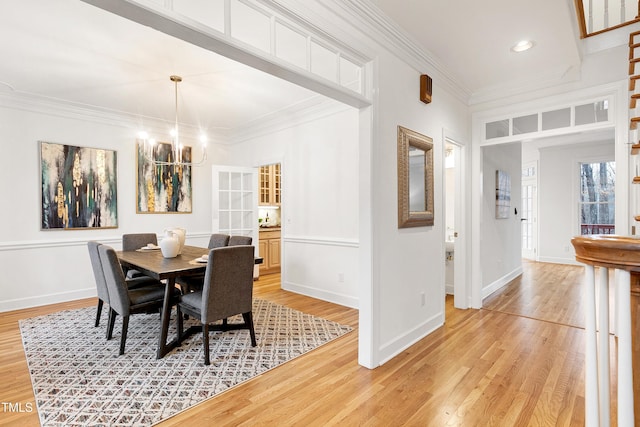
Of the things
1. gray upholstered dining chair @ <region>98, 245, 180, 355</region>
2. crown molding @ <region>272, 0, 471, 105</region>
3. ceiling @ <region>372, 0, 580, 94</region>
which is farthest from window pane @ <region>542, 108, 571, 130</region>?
gray upholstered dining chair @ <region>98, 245, 180, 355</region>

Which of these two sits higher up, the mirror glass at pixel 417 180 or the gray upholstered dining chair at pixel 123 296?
the mirror glass at pixel 417 180

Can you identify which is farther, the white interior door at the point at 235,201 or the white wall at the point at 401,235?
the white interior door at the point at 235,201

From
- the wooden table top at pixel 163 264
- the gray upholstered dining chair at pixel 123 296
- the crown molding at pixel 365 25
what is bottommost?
the gray upholstered dining chair at pixel 123 296

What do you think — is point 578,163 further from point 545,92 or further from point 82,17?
point 82,17

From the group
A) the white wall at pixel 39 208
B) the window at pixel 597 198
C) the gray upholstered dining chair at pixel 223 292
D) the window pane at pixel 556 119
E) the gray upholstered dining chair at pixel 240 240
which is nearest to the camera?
the gray upholstered dining chair at pixel 223 292

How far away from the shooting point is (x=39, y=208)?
4.16 meters

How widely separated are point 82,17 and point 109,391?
277 cm

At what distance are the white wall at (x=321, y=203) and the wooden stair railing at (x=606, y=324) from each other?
3145 mm

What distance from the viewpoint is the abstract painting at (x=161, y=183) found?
507 centimetres

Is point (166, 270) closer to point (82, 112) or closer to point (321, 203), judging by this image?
point (321, 203)

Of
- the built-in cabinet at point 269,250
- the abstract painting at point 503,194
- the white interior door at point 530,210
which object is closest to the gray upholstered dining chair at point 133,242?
the built-in cabinet at point 269,250

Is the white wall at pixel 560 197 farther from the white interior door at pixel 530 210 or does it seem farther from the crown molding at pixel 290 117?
the crown molding at pixel 290 117

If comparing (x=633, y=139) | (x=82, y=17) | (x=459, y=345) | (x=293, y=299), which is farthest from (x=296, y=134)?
(x=633, y=139)

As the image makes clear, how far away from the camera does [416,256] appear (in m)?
2.99
